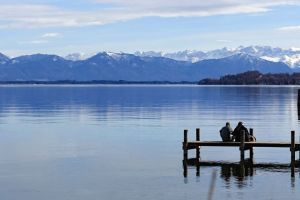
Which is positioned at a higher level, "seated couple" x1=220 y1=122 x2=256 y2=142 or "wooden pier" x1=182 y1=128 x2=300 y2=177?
"seated couple" x1=220 y1=122 x2=256 y2=142

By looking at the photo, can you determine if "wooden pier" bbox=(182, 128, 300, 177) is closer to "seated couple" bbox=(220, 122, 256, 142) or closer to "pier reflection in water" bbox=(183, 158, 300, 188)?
"pier reflection in water" bbox=(183, 158, 300, 188)

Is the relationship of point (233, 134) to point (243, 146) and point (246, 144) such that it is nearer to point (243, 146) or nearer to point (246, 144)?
point (246, 144)

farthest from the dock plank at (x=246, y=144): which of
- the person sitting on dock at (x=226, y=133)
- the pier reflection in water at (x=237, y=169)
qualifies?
the pier reflection in water at (x=237, y=169)

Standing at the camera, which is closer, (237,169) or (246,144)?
(237,169)

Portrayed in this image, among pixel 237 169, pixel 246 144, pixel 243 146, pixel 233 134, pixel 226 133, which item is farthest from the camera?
pixel 233 134

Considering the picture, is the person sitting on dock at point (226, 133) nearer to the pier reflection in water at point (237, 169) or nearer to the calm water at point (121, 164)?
the pier reflection in water at point (237, 169)

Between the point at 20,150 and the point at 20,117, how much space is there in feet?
138

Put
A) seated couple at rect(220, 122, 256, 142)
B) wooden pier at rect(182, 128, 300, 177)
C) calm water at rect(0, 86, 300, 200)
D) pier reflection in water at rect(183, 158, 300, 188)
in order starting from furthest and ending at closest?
seated couple at rect(220, 122, 256, 142), wooden pier at rect(182, 128, 300, 177), pier reflection in water at rect(183, 158, 300, 188), calm water at rect(0, 86, 300, 200)

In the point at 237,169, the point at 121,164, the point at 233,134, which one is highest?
the point at 233,134

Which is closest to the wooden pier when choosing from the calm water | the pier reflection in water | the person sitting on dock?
the pier reflection in water

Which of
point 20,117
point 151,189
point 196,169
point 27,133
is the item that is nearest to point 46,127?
point 27,133

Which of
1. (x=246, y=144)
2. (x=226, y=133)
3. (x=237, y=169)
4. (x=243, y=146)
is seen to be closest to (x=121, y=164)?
(x=226, y=133)

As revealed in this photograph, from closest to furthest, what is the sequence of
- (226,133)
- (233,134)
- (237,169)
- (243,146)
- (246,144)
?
(237,169) → (243,146) → (246,144) → (226,133) → (233,134)

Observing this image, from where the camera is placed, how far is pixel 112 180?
135ft
